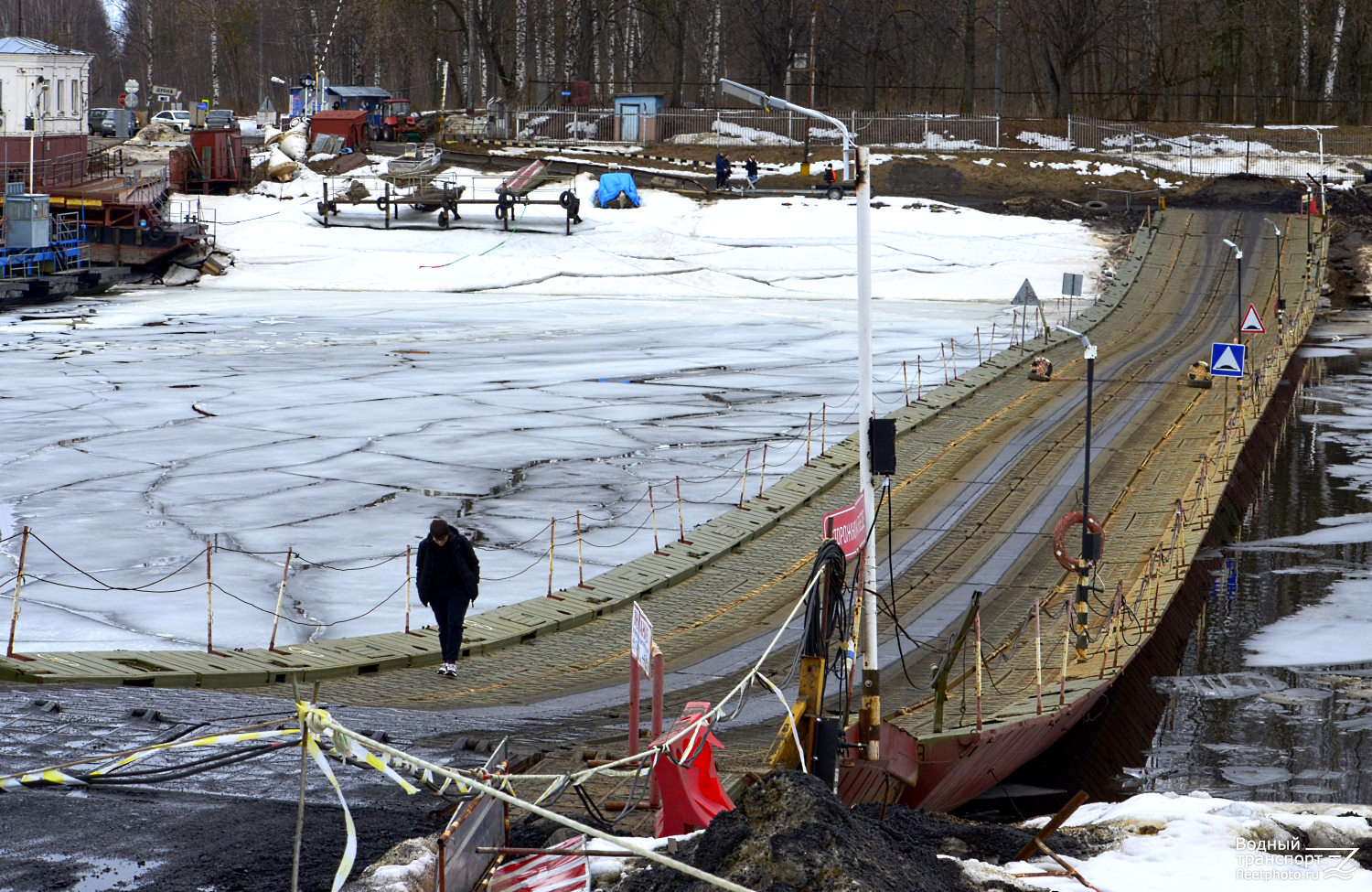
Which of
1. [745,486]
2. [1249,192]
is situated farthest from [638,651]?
[1249,192]

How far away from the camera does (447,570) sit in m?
14.9

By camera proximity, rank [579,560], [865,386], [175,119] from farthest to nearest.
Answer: [175,119] → [579,560] → [865,386]

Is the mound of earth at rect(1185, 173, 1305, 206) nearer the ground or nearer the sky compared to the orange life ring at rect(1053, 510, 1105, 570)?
nearer the sky

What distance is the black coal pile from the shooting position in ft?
25.7

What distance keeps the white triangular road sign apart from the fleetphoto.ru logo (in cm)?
2005

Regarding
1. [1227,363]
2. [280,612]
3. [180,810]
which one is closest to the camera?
[180,810]

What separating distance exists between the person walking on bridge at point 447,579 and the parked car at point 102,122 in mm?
70032

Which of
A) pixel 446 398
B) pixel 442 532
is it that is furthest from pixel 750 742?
pixel 446 398

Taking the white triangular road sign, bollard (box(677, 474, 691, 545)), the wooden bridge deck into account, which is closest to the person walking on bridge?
the wooden bridge deck

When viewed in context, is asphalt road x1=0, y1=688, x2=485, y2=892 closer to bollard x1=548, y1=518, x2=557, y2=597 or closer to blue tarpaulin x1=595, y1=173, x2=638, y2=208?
bollard x1=548, y1=518, x2=557, y2=597

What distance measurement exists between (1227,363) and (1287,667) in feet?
39.2

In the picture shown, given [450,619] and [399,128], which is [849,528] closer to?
[450,619]

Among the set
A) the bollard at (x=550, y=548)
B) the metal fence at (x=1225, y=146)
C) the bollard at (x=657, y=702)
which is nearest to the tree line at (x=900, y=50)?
the metal fence at (x=1225, y=146)

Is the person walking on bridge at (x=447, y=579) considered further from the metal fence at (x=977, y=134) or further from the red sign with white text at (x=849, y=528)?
the metal fence at (x=977, y=134)
